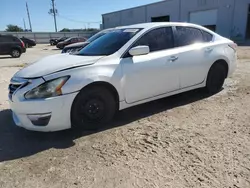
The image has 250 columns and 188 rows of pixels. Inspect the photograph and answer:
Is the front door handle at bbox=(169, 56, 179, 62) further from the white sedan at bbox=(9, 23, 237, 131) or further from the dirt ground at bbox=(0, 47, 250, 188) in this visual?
the dirt ground at bbox=(0, 47, 250, 188)

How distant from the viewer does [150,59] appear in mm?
4246

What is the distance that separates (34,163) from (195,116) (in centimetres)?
271

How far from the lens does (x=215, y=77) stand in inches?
215

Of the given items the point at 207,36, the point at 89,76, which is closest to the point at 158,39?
the point at 207,36

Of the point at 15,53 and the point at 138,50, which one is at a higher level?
the point at 138,50

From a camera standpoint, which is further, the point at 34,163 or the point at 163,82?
the point at 163,82

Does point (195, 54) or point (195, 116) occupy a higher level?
point (195, 54)

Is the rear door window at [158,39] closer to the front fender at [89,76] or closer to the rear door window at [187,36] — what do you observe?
the rear door window at [187,36]

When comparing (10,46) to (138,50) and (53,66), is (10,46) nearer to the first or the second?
(53,66)

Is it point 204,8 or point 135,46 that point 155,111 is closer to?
point 135,46

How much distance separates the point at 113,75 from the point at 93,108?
59cm

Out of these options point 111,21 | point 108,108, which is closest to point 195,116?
point 108,108

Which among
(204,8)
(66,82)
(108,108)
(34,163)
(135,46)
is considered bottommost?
(34,163)

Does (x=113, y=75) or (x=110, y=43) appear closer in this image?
(x=113, y=75)
